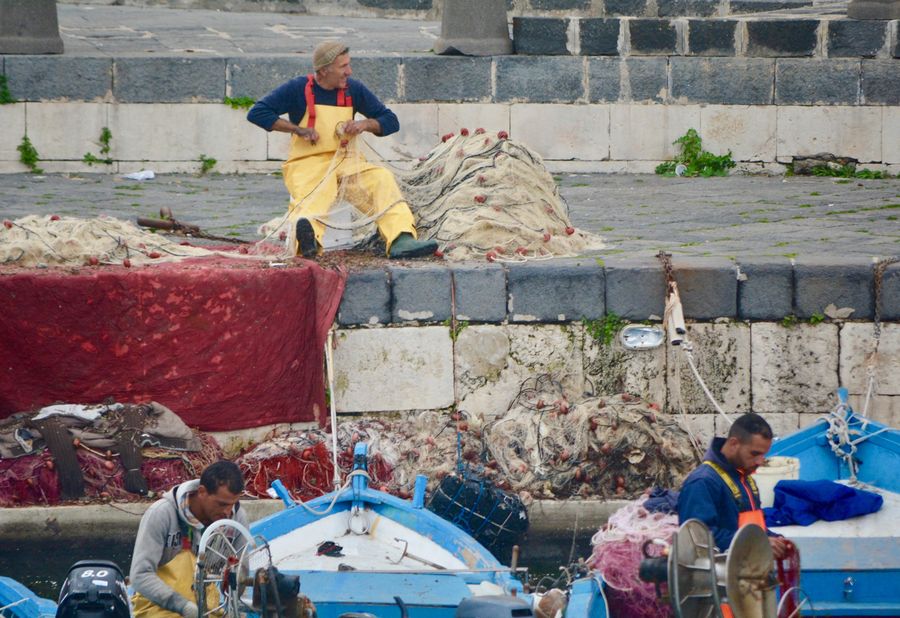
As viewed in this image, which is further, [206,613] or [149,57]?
[149,57]

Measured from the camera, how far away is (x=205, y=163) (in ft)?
46.4

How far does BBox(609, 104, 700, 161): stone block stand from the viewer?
1438 cm

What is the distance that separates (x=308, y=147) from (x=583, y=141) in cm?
474

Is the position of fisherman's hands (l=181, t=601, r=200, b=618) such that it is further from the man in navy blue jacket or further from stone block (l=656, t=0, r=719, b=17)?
stone block (l=656, t=0, r=719, b=17)

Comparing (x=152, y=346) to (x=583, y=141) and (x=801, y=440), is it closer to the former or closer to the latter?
(x=801, y=440)

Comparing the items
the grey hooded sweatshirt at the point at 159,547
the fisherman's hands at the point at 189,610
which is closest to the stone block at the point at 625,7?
the grey hooded sweatshirt at the point at 159,547

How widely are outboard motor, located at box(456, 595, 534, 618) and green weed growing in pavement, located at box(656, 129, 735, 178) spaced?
8685 mm

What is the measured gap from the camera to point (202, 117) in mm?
14078

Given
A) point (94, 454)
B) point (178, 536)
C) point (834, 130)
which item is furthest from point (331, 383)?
point (834, 130)

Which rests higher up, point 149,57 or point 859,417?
point 149,57

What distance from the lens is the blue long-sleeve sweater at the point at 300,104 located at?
33.1 ft

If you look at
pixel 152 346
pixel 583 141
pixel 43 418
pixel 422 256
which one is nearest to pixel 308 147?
pixel 422 256

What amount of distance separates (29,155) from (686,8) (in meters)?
7.98

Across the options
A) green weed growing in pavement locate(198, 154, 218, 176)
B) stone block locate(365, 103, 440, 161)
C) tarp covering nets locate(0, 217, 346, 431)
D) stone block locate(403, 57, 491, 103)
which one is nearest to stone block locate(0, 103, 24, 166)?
green weed growing in pavement locate(198, 154, 218, 176)
